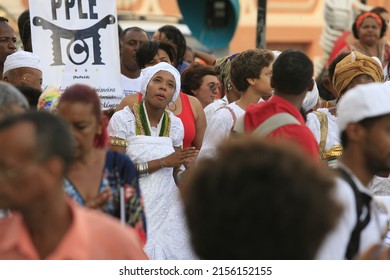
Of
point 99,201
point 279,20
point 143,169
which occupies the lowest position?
point 279,20

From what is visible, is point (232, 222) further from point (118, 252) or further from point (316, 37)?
point (316, 37)

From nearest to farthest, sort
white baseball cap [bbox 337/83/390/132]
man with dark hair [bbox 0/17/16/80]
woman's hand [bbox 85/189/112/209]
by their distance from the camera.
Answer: white baseball cap [bbox 337/83/390/132] → woman's hand [bbox 85/189/112/209] → man with dark hair [bbox 0/17/16/80]

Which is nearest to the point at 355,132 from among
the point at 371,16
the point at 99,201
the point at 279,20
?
the point at 99,201

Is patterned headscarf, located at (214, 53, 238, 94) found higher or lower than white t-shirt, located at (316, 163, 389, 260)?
lower

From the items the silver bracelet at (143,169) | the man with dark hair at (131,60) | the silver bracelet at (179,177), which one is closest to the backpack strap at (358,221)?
the silver bracelet at (143,169)

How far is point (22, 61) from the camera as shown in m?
8.10

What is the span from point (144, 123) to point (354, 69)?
1410 millimetres

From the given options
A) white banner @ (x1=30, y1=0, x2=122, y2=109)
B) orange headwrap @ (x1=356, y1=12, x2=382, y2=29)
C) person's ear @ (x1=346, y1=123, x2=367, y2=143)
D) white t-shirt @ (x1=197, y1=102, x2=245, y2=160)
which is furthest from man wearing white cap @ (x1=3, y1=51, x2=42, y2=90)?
orange headwrap @ (x1=356, y1=12, x2=382, y2=29)

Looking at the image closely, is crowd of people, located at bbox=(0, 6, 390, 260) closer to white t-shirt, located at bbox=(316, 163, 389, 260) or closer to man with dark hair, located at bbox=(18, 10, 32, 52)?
white t-shirt, located at bbox=(316, 163, 389, 260)

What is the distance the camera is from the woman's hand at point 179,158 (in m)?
7.50

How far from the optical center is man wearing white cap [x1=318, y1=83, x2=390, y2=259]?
434cm

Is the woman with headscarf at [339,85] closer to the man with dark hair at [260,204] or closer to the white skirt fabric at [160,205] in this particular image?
the white skirt fabric at [160,205]

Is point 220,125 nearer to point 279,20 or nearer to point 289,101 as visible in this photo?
point 289,101

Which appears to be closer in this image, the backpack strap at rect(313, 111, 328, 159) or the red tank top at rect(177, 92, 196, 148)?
the backpack strap at rect(313, 111, 328, 159)
